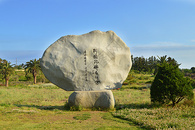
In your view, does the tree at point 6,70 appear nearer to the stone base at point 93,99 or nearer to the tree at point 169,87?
the stone base at point 93,99

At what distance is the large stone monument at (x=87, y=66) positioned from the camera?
11.7m

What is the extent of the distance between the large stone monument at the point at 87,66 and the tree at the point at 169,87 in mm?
2008

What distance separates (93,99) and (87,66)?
1.85 meters

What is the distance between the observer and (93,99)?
1163 centimetres

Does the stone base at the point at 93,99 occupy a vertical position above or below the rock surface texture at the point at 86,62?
below

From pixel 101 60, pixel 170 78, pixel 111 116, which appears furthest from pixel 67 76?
pixel 170 78

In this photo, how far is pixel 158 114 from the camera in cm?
1002

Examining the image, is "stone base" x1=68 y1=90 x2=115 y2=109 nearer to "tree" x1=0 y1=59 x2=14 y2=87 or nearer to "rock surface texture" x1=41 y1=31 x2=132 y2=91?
"rock surface texture" x1=41 y1=31 x2=132 y2=91

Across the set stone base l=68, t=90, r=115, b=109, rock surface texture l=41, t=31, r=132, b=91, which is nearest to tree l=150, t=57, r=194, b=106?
rock surface texture l=41, t=31, r=132, b=91

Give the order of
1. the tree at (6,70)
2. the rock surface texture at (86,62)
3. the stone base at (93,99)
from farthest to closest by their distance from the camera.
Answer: the tree at (6,70) → the rock surface texture at (86,62) → the stone base at (93,99)

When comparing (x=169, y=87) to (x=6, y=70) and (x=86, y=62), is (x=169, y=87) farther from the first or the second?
(x=6, y=70)

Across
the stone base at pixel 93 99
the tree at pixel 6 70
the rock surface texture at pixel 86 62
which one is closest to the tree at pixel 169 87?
the rock surface texture at pixel 86 62

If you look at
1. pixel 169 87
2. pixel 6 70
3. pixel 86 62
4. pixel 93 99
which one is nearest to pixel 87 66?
pixel 86 62

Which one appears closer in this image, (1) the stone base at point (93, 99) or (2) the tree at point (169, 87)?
(1) the stone base at point (93, 99)
